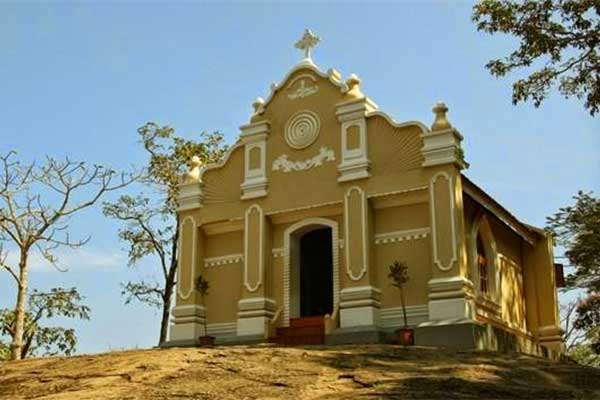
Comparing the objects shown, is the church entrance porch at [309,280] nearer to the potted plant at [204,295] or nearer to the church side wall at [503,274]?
the potted plant at [204,295]

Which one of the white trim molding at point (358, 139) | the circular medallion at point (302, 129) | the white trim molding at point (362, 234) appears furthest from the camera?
the circular medallion at point (302, 129)

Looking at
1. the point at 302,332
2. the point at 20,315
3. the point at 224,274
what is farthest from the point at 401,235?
the point at 20,315

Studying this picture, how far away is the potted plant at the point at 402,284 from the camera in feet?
51.5

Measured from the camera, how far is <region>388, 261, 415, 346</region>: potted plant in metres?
15.7

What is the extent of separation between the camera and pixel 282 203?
19.0 meters

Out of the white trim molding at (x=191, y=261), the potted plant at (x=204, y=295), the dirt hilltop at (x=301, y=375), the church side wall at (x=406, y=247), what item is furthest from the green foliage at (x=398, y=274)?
the white trim molding at (x=191, y=261)

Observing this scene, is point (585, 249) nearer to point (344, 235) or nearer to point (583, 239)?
point (583, 239)

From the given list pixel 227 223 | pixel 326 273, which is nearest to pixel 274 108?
pixel 227 223

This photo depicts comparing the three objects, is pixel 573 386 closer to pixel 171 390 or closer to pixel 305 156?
pixel 171 390

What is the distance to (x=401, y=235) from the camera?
57.9 ft

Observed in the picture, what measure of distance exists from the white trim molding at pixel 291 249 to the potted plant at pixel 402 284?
1.46 meters

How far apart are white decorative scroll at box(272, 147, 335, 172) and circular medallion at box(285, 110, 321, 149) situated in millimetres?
396

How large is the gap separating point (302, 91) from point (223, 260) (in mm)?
4773

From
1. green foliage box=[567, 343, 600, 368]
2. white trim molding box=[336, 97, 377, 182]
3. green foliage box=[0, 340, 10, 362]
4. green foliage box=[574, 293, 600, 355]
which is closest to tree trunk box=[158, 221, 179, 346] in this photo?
green foliage box=[0, 340, 10, 362]
